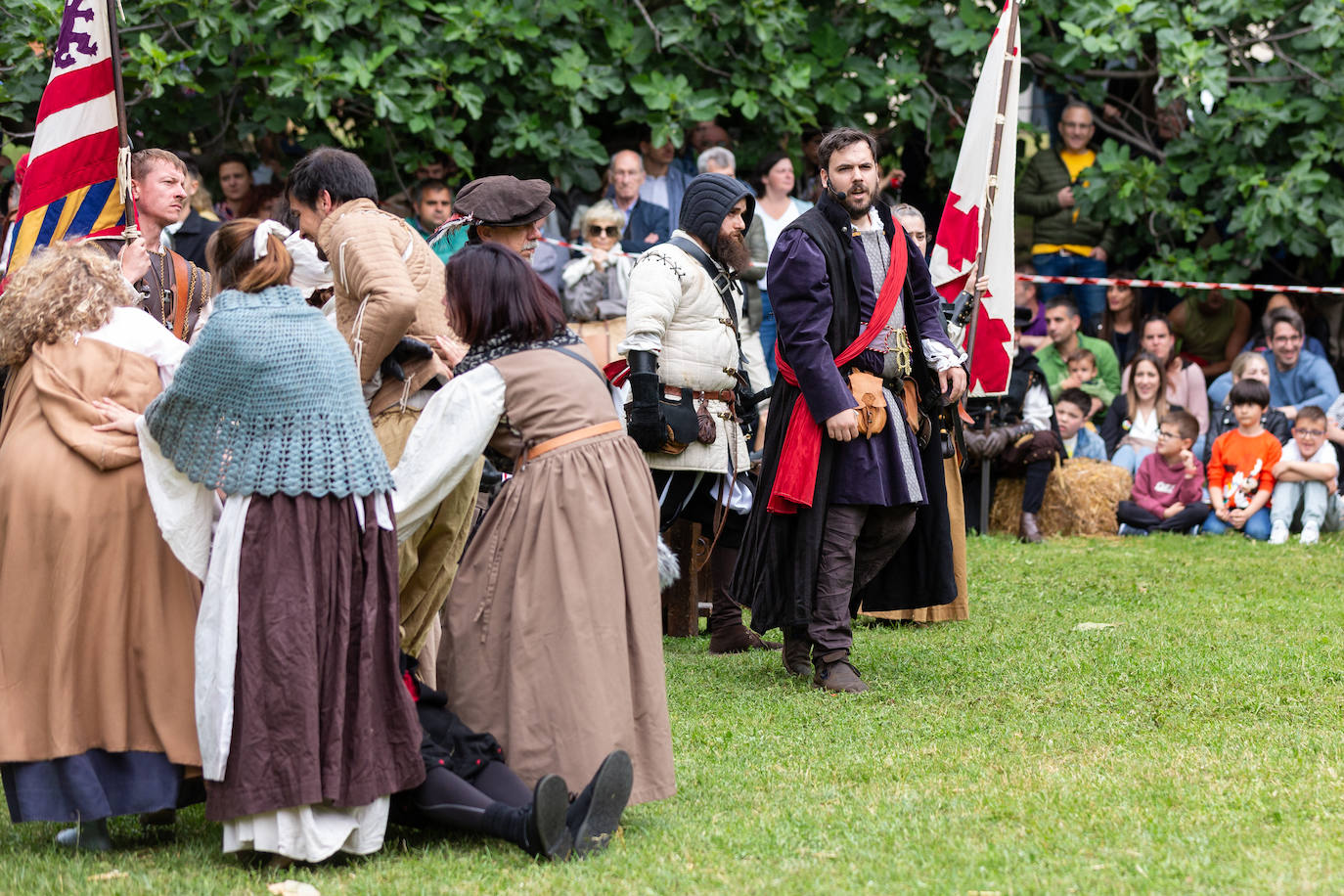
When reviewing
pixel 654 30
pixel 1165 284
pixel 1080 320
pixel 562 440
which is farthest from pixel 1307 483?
pixel 562 440

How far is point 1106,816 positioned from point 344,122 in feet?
28.4

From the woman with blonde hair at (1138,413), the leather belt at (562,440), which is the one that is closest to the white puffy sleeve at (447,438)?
the leather belt at (562,440)

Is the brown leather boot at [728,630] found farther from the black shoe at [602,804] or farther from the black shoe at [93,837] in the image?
the black shoe at [93,837]

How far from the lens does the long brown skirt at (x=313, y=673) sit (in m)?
4.11

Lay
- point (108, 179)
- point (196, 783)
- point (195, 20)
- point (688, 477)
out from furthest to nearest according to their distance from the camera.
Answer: point (195, 20), point (688, 477), point (108, 179), point (196, 783)

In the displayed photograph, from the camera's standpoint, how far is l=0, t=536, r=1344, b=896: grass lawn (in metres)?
4.09

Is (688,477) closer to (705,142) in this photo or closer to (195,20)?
(705,142)

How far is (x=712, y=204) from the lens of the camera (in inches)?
276

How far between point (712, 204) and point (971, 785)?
3.01m

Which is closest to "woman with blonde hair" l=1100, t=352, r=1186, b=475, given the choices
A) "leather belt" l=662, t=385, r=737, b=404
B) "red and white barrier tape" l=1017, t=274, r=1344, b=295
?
"red and white barrier tape" l=1017, t=274, r=1344, b=295

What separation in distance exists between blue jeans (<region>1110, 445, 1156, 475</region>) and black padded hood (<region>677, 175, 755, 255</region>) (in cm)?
588

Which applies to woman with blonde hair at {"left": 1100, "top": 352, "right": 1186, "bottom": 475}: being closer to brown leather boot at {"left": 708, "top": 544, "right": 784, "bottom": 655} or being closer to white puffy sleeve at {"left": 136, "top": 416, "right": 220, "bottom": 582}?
brown leather boot at {"left": 708, "top": 544, "right": 784, "bottom": 655}

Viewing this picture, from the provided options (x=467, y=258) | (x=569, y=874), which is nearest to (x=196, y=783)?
(x=569, y=874)

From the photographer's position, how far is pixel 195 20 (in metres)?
10.8
